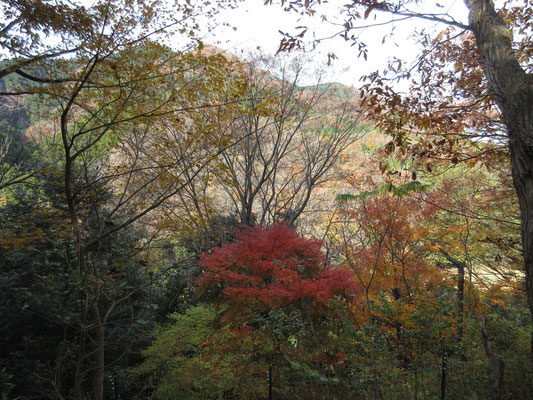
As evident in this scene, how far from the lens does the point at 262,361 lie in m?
4.70

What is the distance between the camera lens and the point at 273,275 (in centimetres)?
543

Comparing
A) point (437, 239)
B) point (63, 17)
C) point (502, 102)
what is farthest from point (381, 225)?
point (63, 17)

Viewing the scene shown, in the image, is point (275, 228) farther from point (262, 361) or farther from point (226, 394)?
point (226, 394)

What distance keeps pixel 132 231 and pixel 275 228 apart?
5898mm

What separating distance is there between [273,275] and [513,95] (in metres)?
3.98

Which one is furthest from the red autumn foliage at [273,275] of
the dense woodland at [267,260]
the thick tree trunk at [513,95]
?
the thick tree trunk at [513,95]

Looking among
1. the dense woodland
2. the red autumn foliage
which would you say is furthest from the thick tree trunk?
the red autumn foliage

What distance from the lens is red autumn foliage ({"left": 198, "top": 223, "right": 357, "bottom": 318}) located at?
4.65 metres

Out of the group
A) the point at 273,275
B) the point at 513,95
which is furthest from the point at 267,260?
the point at 513,95

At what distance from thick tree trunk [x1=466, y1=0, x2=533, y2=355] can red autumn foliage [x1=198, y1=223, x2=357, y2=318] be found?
7.87 ft

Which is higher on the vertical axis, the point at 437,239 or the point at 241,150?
the point at 241,150

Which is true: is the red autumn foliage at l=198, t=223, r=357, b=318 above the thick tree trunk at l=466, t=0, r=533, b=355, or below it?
below

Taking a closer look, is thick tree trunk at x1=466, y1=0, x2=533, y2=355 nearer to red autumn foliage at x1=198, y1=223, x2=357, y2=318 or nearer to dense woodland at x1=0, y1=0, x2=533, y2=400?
dense woodland at x1=0, y1=0, x2=533, y2=400

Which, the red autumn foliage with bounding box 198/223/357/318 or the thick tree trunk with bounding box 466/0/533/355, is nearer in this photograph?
the thick tree trunk with bounding box 466/0/533/355
